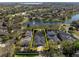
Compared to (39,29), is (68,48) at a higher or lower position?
lower

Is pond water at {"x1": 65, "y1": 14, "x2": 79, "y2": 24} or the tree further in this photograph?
pond water at {"x1": 65, "y1": 14, "x2": 79, "y2": 24}

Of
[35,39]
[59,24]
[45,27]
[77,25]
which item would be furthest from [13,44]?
[77,25]

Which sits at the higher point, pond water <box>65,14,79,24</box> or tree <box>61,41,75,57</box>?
pond water <box>65,14,79,24</box>

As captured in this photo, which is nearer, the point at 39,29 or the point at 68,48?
the point at 68,48

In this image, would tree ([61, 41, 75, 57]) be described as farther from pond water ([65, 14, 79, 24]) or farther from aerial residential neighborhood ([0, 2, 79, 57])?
pond water ([65, 14, 79, 24])

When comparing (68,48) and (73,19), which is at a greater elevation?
(73,19)

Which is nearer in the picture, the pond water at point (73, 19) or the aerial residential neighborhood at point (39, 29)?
the aerial residential neighborhood at point (39, 29)

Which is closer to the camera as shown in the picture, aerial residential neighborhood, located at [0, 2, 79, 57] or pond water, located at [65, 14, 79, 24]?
aerial residential neighborhood, located at [0, 2, 79, 57]

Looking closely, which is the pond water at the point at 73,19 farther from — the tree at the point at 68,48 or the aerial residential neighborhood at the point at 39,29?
the tree at the point at 68,48

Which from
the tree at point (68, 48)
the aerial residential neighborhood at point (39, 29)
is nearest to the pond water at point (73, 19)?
the aerial residential neighborhood at point (39, 29)

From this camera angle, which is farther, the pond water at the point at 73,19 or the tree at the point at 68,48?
the pond water at the point at 73,19

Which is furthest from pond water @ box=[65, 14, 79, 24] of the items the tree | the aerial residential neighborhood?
the tree

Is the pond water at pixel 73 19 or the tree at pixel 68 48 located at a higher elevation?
the pond water at pixel 73 19
